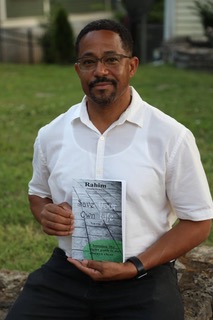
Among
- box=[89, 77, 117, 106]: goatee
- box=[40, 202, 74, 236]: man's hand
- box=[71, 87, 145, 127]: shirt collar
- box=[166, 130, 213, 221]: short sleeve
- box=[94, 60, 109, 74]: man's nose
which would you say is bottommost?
box=[40, 202, 74, 236]: man's hand

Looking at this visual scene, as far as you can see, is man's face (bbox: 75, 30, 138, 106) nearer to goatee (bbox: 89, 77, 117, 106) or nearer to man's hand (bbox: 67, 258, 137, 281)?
goatee (bbox: 89, 77, 117, 106)

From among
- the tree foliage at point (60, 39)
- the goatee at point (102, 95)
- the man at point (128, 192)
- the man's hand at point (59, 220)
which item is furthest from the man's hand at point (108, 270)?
the tree foliage at point (60, 39)

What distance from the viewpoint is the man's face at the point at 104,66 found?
6.73 ft

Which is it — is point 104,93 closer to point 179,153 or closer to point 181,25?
point 179,153

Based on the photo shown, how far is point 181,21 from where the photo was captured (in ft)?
48.1

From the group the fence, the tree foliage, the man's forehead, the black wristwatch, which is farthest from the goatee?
the fence

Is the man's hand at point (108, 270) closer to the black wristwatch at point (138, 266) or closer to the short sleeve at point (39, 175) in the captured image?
the black wristwatch at point (138, 266)

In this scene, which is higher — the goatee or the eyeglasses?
the eyeglasses

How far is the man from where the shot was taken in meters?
2.01

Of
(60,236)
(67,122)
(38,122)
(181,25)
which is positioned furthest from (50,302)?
(181,25)

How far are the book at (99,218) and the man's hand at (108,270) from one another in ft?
0.11

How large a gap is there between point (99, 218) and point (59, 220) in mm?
144

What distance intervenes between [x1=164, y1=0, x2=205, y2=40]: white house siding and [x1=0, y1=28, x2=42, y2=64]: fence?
4340 millimetres

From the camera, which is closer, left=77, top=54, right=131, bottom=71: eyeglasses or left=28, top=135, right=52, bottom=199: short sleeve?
left=77, top=54, right=131, bottom=71: eyeglasses
